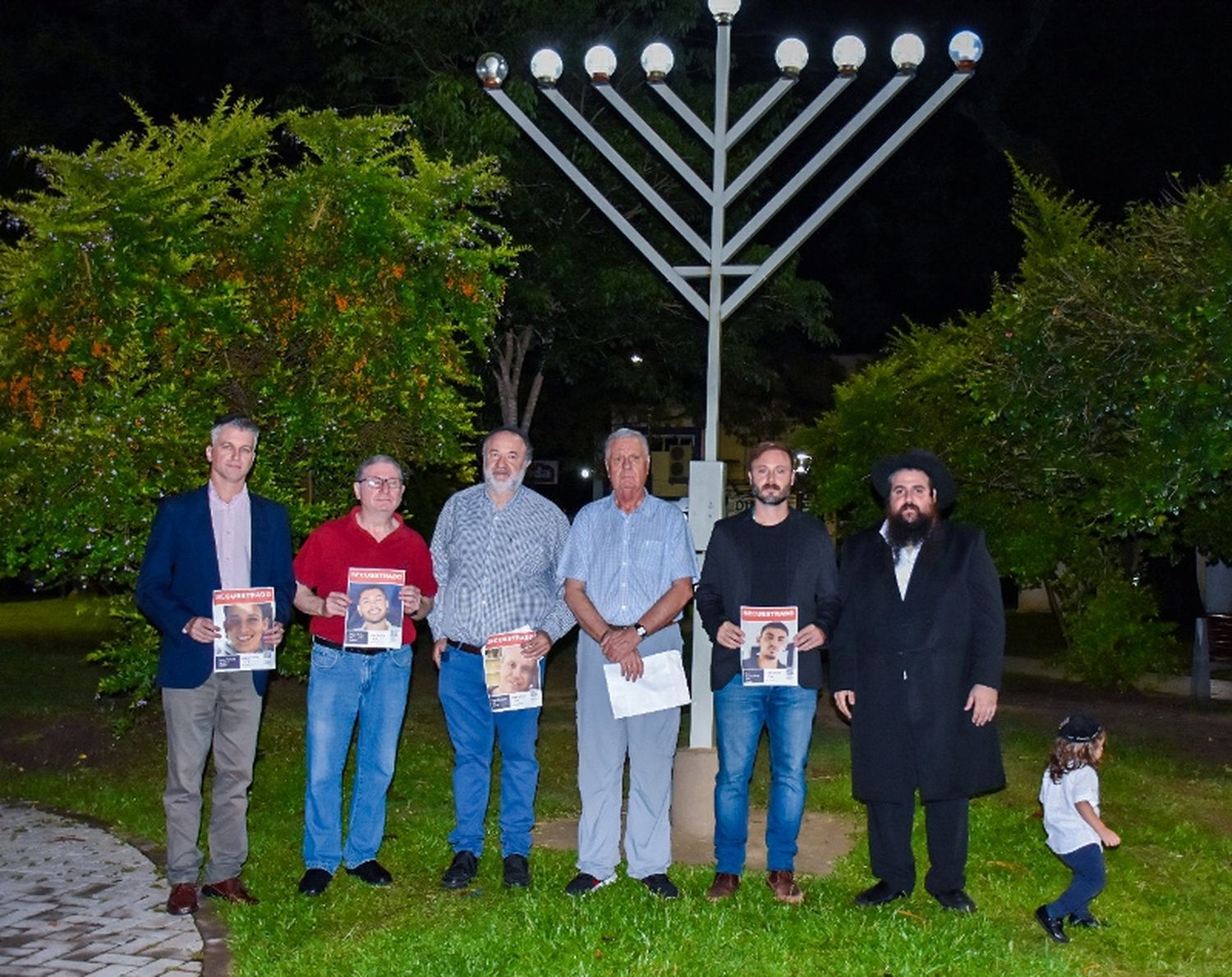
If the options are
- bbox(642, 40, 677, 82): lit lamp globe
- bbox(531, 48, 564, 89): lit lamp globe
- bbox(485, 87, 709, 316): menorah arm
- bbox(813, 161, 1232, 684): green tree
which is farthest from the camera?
bbox(813, 161, 1232, 684): green tree

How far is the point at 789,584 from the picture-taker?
22.1ft

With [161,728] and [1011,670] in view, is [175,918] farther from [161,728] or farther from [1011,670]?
[1011,670]

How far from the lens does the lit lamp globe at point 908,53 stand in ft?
28.7

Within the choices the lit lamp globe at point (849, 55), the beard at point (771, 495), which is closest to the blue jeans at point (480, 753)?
the beard at point (771, 495)

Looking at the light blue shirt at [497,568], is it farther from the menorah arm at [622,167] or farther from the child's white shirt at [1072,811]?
the menorah arm at [622,167]

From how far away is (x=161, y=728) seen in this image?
36.6ft

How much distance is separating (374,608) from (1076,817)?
305cm

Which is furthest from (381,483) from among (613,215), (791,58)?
(791,58)

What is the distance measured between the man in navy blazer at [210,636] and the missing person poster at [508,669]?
899 millimetres

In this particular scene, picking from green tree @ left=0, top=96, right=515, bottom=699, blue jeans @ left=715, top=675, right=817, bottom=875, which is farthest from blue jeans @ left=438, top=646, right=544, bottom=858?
green tree @ left=0, top=96, right=515, bottom=699

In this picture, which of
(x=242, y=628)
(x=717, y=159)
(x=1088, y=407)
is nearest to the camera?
(x=242, y=628)

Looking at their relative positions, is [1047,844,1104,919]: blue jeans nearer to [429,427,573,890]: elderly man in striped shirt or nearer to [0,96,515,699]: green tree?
[429,427,573,890]: elderly man in striped shirt

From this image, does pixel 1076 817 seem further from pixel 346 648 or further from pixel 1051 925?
pixel 346 648

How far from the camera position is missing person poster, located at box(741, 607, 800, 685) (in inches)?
260
